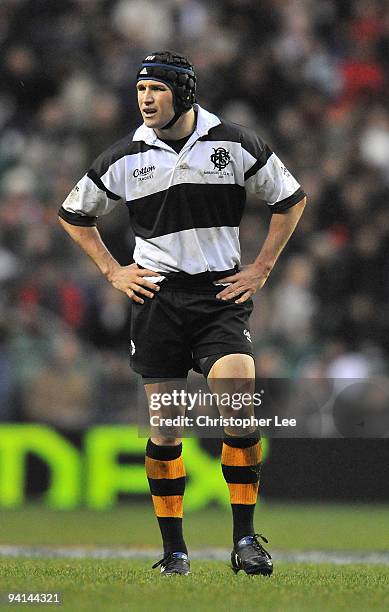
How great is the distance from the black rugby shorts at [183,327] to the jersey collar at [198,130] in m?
0.74

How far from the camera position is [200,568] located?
22.6ft

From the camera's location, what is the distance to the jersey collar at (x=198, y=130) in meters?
6.44

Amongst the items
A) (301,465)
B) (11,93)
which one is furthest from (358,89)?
(301,465)

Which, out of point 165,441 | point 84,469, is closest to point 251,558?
point 165,441

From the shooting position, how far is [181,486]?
6.58 meters

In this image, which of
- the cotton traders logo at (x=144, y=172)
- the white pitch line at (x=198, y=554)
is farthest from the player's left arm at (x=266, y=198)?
the white pitch line at (x=198, y=554)

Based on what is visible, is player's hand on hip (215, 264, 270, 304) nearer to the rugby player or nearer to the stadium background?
the rugby player

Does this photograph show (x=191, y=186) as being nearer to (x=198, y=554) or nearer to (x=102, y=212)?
(x=102, y=212)

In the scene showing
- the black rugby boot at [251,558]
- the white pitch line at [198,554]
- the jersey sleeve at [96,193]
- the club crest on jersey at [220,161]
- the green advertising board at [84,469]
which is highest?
the club crest on jersey at [220,161]

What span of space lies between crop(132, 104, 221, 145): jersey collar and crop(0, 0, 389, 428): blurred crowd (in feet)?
18.8

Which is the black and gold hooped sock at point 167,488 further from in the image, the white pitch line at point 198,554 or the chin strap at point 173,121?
the chin strap at point 173,121

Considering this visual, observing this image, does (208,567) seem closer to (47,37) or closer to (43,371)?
(43,371)

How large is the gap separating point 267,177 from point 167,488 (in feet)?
5.51

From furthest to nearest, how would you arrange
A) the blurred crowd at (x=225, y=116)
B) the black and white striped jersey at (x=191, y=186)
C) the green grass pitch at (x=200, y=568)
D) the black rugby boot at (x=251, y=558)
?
the blurred crowd at (x=225, y=116) < the black and white striped jersey at (x=191, y=186) < the black rugby boot at (x=251, y=558) < the green grass pitch at (x=200, y=568)
